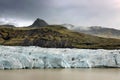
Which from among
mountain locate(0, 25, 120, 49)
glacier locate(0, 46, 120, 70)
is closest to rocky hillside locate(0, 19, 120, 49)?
mountain locate(0, 25, 120, 49)

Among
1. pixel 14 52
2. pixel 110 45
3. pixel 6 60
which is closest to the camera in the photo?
pixel 6 60

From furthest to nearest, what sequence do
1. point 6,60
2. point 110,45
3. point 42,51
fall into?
point 110,45 → point 42,51 → point 6,60

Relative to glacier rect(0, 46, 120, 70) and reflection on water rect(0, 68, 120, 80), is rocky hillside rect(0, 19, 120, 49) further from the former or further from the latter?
reflection on water rect(0, 68, 120, 80)

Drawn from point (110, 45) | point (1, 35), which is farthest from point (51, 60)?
point (1, 35)

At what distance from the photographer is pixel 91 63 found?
39.7 metres

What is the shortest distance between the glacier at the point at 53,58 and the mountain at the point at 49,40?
3886 centimetres

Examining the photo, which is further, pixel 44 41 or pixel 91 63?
pixel 44 41

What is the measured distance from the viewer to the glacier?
114ft

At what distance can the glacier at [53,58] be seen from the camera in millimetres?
34625

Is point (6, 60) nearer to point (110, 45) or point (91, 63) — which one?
point (91, 63)

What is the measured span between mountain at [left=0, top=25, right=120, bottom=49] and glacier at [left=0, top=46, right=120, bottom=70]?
38858 mm

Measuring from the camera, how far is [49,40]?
3378 inches

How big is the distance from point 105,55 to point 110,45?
41.9m

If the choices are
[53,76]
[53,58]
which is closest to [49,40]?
[53,58]
